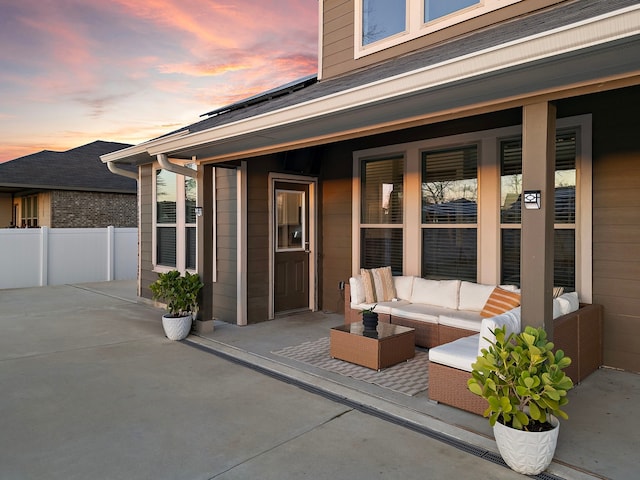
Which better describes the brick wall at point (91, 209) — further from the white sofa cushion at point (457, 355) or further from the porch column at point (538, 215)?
the porch column at point (538, 215)

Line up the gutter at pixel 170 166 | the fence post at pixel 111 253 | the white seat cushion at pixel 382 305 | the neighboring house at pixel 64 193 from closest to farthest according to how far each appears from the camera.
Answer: the white seat cushion at pixel 382 305 → the gutter at pixel 170 166 → the fence post at pixel 111 253 → the neighboring house at pixel 64 193

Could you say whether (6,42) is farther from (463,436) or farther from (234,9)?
(463,436)

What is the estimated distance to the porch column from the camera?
278cm

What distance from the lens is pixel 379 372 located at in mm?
4047

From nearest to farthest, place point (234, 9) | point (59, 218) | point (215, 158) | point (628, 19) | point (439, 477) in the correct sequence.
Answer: point (628, 19) → point (439, 477) → point (215, 158) → point (234, 9) → point (59, 218)

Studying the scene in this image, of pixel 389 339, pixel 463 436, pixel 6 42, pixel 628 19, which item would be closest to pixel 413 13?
pixel 628 19

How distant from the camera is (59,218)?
548 inches

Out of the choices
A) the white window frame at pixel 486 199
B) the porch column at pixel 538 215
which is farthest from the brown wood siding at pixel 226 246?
the porch column at pixel 538 215

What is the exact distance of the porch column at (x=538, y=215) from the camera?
2781 millimetres

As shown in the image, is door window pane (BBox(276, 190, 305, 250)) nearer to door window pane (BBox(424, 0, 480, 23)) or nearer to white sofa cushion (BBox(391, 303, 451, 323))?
white sofa cushion (BBox(391, 303, 451, 323))

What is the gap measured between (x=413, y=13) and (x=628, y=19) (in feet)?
10.8

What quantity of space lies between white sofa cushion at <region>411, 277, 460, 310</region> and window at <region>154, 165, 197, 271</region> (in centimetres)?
367

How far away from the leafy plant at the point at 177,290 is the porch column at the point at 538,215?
12.6 feet

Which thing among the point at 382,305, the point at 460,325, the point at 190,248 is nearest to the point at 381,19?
the point at 382,305
